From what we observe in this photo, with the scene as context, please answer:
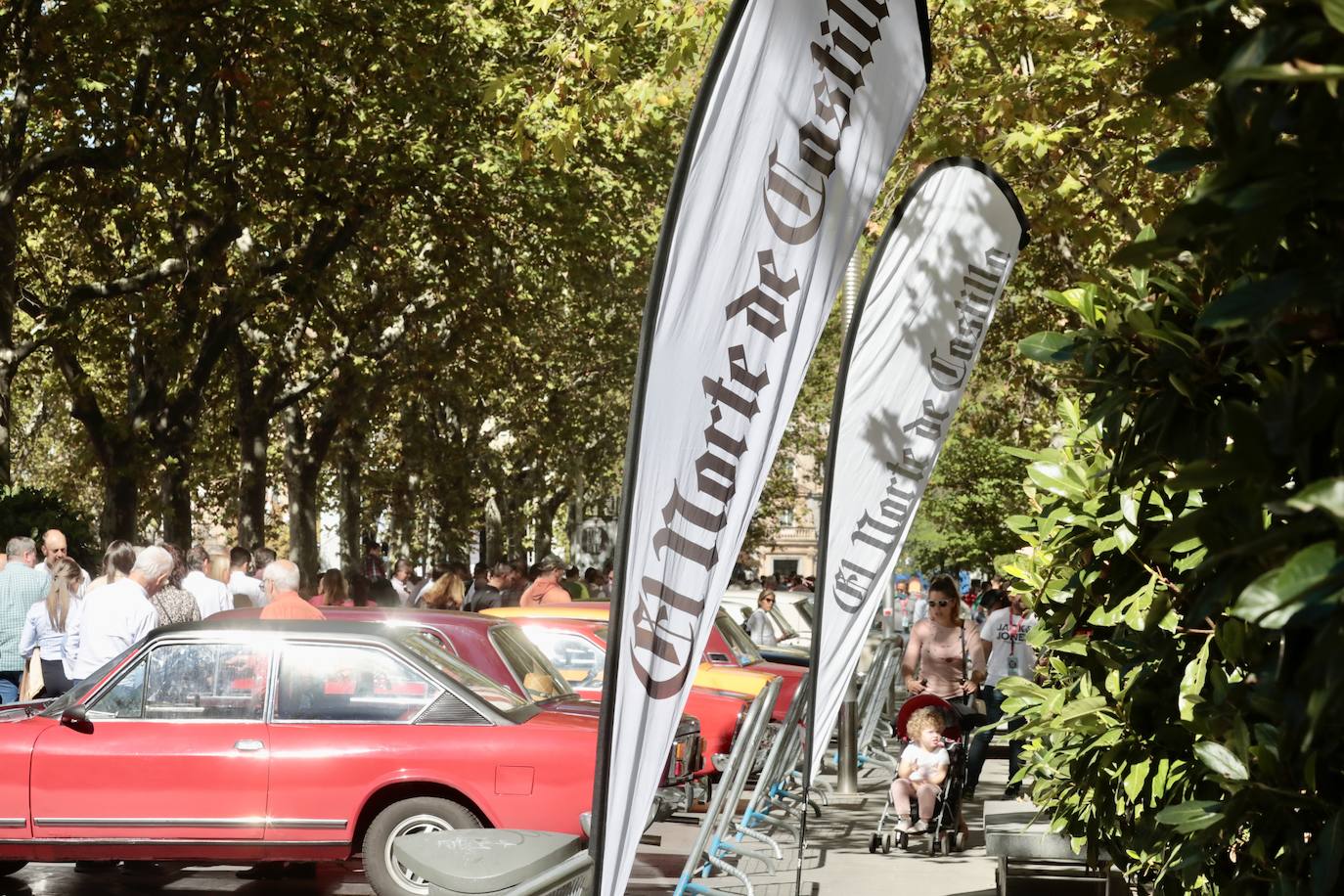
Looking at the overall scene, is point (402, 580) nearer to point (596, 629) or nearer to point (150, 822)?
point (596, 629)

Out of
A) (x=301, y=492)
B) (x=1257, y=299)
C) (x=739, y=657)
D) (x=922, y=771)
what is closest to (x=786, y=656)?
(x=739, y=657)

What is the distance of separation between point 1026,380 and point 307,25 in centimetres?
1250

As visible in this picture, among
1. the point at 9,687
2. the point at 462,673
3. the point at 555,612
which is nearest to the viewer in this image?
the point at 462,673

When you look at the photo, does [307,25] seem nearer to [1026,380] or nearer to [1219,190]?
[1026,380]

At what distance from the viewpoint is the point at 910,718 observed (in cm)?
1217

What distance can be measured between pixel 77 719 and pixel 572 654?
5594 millimetres

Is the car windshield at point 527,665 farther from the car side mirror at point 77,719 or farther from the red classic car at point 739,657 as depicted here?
the red classic car at point 739,657

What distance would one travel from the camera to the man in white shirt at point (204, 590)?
15.0 m

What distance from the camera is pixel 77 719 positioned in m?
9.46

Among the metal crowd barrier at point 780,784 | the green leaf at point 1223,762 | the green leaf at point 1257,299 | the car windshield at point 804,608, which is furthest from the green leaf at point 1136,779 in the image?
the car windshield at point 804,608

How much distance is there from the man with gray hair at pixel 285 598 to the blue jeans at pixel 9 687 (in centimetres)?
256

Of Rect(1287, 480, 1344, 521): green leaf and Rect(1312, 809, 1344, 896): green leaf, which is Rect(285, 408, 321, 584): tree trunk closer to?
Rect(1312, 809, 1344, 896): green leaf

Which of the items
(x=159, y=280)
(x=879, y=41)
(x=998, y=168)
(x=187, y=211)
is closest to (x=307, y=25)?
(x=187, y=211)

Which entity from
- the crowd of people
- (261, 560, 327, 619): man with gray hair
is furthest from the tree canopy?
the crowd of people
